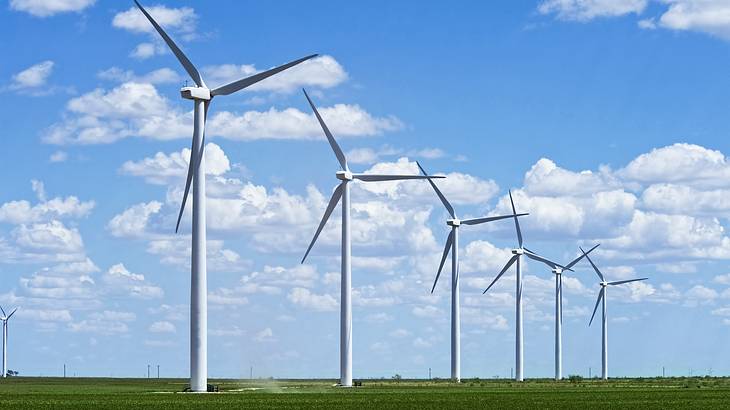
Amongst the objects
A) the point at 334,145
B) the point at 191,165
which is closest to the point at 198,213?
the point at 191,165

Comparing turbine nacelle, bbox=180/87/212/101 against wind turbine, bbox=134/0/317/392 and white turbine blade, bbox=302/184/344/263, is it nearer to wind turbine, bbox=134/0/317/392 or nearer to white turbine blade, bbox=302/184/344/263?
wind turbine, bbox=134/0/317/392

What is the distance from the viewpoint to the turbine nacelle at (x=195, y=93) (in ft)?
290

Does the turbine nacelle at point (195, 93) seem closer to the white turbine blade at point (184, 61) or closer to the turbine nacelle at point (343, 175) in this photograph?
the white turbine blade at point (184, 61)

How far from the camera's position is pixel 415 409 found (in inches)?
2387

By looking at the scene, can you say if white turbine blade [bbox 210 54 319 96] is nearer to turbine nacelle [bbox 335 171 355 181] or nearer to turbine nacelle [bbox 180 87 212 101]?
turbine nacelle [bbox 180 87 212 101]

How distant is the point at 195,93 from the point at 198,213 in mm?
8534

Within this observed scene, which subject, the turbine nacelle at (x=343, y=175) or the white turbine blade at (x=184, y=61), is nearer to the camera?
the white turbine blade at (x=184, y=61)

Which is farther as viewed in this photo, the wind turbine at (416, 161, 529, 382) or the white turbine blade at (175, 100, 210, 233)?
the wind turbine at (416, 161, 529, 382)

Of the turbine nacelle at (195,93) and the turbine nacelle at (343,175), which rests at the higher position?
the turbine nacelle at (195,93)

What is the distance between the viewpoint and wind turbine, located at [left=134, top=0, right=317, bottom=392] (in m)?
83.8

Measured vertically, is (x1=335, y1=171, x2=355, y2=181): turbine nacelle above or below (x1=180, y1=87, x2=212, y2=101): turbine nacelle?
below

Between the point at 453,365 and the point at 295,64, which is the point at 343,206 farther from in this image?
the point at 453,365

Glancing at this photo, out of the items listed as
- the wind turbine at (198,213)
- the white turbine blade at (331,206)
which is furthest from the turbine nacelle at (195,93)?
the white turbine blade at (331,206)

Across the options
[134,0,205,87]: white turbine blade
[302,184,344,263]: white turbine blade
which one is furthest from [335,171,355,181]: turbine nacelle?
[134,0,205,87]: white turbine blade
